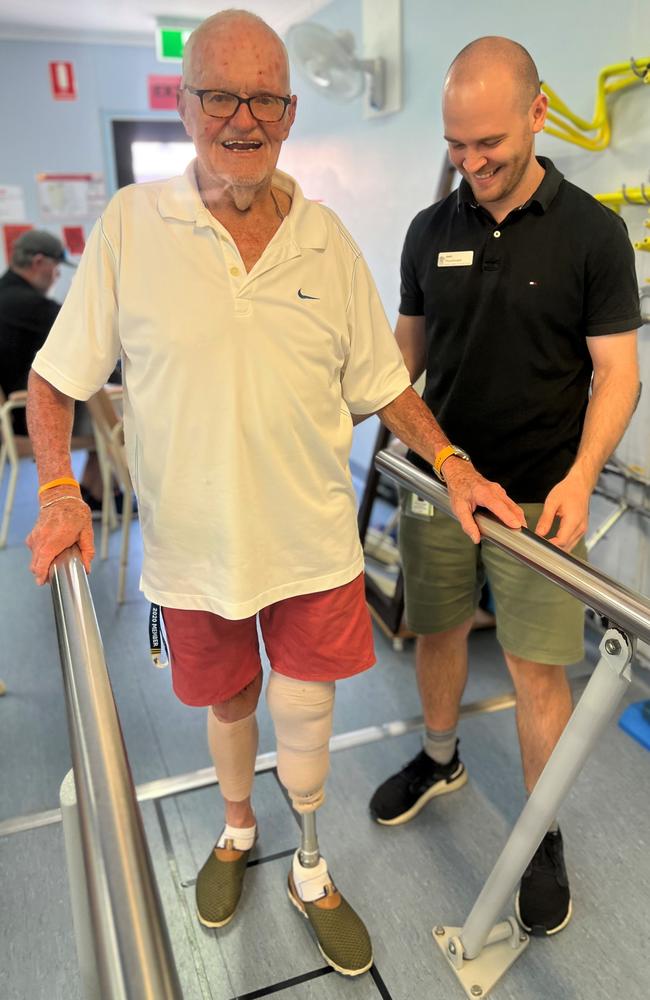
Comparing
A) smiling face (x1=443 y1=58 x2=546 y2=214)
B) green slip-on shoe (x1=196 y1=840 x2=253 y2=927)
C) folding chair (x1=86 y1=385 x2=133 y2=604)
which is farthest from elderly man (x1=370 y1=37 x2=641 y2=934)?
folding chair (x1=86 y1=385 x2=133 y2=604)

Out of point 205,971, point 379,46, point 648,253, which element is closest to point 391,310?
point 379,46

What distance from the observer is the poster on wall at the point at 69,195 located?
546 cm

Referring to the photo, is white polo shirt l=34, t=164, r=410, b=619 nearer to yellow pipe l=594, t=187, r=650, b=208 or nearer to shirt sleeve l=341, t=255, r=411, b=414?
shirt sleeve l=341, t=255, r=411, b=414

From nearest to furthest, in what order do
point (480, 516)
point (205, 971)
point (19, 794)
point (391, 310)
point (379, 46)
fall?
point (480, 516), point (205, 971), point (19, 794), point (379, 46), point (391, 310)

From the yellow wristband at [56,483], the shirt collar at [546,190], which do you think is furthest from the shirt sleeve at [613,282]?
the yellow wristband at [56,483]

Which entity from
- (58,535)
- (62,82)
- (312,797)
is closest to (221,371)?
(58,535)

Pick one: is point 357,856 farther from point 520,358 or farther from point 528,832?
point 520,358

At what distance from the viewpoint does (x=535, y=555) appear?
111cm

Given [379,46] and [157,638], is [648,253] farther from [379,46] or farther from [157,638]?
[379,46]

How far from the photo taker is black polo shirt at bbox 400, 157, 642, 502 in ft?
4.42

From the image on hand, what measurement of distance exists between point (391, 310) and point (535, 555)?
112 inches

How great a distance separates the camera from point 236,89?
1038 mm

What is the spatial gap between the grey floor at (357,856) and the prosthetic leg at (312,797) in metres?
0.05

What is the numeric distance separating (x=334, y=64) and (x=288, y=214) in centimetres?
267
